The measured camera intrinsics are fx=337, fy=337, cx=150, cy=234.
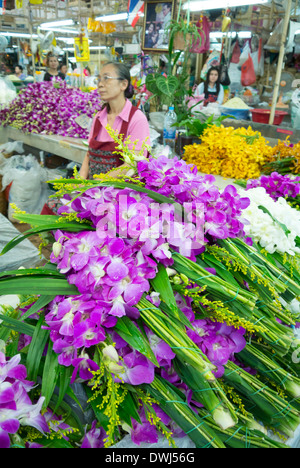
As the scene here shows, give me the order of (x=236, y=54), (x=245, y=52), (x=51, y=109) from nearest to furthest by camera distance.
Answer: (x=51, y=109)
(x=245, y=52)
(x=236, y=54)

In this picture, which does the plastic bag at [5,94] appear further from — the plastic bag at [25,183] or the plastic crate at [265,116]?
the plastic crate at [265,116]

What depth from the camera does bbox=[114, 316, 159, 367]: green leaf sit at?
76 cm

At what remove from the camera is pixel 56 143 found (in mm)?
3682

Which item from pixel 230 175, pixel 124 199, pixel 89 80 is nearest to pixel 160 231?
pixel 124 199

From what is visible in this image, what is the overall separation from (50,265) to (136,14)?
3.66m

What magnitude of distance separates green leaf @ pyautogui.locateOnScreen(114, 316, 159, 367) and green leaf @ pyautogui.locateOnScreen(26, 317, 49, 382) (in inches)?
7.2

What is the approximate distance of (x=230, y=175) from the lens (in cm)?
254

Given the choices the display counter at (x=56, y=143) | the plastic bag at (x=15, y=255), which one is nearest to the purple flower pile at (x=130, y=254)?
the plastic bag at (x=15, y=255)

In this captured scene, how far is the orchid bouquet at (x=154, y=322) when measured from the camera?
78cm

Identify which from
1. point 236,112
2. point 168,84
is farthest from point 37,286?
point 236,112

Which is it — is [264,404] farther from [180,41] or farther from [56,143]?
[56,143]

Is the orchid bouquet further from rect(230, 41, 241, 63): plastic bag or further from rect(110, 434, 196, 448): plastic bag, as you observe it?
rect(230, 41, 241, 63): plastic bag

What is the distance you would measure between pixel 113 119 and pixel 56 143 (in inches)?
56.2

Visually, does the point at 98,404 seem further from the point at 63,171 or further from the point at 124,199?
the point at 63,171
